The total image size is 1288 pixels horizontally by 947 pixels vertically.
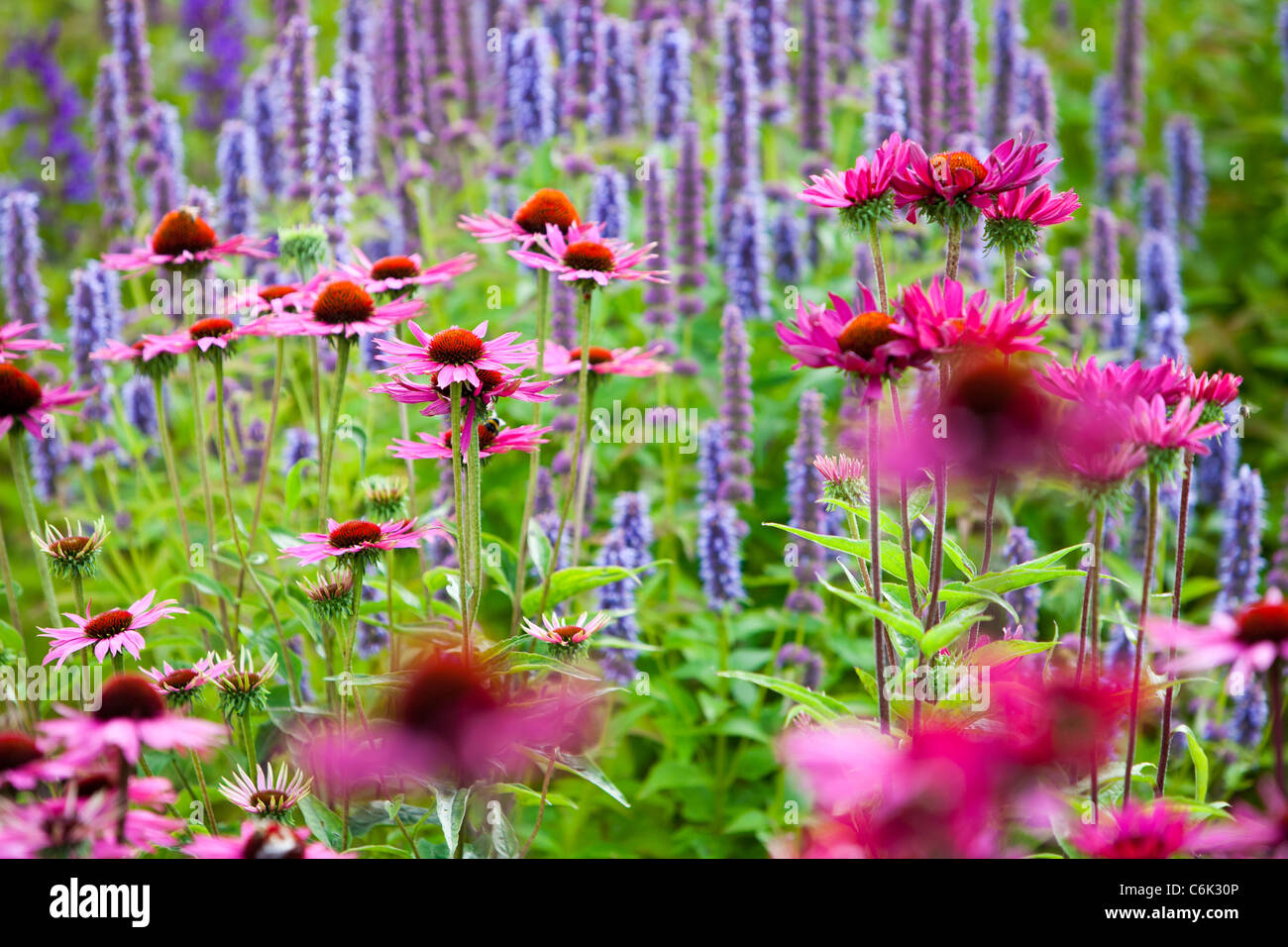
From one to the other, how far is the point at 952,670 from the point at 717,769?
1.56 meters

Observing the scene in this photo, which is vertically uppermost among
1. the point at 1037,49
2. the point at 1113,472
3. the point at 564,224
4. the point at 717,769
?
the point at 1037,49

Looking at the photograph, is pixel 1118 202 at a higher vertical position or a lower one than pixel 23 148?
lower

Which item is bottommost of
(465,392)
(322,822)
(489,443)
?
(322,822)

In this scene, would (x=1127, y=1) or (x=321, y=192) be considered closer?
(x=321, y=192)

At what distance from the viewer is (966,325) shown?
56.9 inches

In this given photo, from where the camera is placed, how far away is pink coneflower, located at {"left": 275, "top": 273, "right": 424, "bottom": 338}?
6.62 ft

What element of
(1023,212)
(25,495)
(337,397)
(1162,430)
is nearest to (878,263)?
(1023,212)

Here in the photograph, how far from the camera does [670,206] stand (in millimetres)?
4309

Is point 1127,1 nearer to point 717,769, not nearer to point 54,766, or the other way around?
point 717,769

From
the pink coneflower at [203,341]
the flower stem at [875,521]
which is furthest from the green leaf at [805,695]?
the pink coneflower at [203,341]

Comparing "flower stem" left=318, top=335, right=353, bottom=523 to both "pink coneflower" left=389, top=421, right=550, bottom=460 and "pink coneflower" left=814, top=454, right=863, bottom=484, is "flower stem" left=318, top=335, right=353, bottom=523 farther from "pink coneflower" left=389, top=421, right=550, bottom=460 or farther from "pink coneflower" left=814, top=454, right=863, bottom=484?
"pink coneflower" left=814, top=454, right=863, bottom=484

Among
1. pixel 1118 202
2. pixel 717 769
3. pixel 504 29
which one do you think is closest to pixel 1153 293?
pixel 1118 202

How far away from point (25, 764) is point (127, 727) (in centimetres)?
14

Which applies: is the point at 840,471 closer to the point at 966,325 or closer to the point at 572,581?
the point at 966,325
